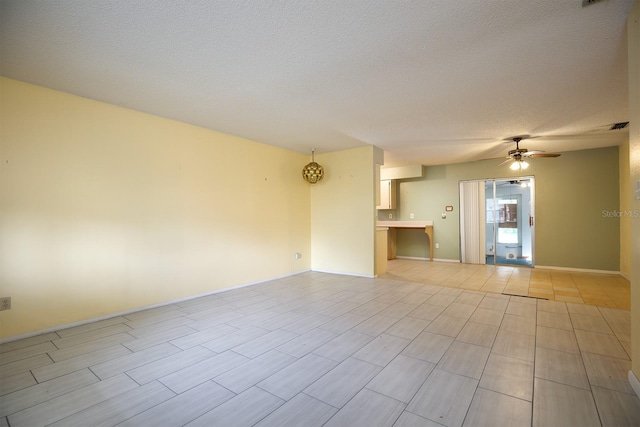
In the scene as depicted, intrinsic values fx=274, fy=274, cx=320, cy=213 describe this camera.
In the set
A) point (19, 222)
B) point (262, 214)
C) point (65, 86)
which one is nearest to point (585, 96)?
point (262, 214)

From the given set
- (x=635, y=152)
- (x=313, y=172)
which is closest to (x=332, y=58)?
(x=635, y=152)

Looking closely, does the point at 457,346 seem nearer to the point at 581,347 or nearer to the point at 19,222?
the point at 581,347

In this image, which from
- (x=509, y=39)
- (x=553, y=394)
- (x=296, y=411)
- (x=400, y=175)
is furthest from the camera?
(x=400, y=175)

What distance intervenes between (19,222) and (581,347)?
546 centimetres

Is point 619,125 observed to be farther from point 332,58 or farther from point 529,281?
point 332,58

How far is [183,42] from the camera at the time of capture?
83.5 inches

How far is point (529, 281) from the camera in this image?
5.03 m

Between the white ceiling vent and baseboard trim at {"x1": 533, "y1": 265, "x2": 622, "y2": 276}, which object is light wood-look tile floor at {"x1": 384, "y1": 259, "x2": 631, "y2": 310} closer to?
baseboard trim at {"x1": 533, "y1": 265, "x2": 622, "y2": 276}

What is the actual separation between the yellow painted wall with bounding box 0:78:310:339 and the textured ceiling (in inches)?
14.3

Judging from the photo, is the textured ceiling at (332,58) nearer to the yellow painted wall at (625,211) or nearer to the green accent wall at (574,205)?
the yellow painted wall at (625,211)

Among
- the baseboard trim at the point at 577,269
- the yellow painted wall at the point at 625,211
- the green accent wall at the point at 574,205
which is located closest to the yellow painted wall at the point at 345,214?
the green accent wall at the point at 574,205

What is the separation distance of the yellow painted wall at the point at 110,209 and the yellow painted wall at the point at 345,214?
150 centimetres

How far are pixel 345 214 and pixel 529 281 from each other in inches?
141

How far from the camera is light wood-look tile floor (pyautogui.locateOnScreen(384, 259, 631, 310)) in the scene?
4069 mm
